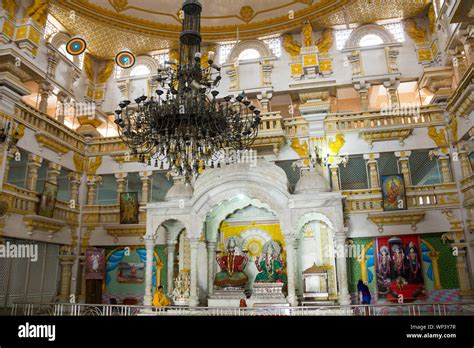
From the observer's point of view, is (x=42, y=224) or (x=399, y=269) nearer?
(x=399, y=269)

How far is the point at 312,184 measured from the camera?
13.6 m

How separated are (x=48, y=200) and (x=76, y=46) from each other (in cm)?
746

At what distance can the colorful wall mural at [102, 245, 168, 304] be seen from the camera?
1630 cm

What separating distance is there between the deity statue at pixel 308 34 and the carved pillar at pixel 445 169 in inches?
314

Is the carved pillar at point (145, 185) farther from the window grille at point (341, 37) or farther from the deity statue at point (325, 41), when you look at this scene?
the window grille at point (341, 37)

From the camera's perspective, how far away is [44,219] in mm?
14703

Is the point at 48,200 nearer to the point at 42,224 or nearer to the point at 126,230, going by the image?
the point at 42,224

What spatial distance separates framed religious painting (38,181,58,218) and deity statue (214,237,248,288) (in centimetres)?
714

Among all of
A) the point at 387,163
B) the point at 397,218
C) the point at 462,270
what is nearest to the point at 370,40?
the point at 387,163

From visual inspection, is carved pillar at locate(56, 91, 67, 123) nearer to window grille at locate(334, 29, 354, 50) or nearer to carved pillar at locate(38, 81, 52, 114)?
carved pillar at locate(38, 81, 52, 114)

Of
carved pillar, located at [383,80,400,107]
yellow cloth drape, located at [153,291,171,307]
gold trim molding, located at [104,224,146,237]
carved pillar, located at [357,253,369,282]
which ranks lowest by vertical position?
yellow cloth drape, located at [153,291,171,307]

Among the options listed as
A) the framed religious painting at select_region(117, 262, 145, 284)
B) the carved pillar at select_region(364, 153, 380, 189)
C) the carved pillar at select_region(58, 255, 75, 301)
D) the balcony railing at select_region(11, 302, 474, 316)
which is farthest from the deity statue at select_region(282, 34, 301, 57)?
the carved pillar at select_region(58, 255, 75, 301)

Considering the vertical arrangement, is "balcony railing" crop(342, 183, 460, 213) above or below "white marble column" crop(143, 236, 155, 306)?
above
